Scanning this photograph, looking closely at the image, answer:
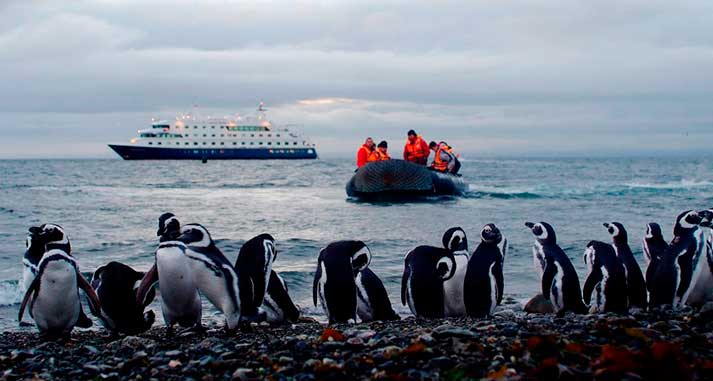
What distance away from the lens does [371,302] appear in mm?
7922

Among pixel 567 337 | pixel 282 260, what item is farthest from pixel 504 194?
pixel 567 337

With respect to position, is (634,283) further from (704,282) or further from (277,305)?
(277,305)

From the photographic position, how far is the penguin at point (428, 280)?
25.2 feet

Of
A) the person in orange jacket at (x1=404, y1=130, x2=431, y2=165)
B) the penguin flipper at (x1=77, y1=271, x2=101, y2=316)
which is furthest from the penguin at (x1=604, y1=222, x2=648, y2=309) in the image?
the person in orange jacket at (x1=404, y1=130, x2=431, y2=165)

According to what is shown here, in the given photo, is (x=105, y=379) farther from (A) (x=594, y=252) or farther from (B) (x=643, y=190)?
(B) (x=643, y=190)

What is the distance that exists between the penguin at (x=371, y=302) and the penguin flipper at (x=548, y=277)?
1459mm

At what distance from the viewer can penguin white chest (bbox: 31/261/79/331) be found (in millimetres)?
6723

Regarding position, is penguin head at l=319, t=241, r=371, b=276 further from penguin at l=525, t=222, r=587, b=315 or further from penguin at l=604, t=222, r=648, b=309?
penguin at l=604, t=222, r=648, b=309

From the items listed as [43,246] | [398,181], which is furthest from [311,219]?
[43,246]

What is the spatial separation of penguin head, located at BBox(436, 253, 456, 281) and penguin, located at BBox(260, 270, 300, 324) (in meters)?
1.46

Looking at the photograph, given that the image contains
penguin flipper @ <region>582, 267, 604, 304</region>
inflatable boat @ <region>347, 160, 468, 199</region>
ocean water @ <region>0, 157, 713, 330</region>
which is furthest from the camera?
inflatable boat @ <region>347, 160, 468, 199</region>

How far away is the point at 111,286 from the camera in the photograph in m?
7.04

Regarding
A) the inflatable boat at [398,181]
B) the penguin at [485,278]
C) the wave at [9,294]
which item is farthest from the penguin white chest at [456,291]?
the inflatable boat at [398,181]

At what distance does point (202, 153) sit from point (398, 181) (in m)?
75.8
